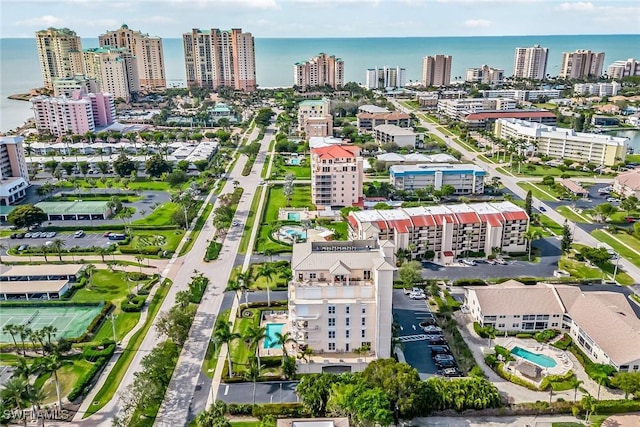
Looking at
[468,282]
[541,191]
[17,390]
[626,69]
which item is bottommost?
[468,282]

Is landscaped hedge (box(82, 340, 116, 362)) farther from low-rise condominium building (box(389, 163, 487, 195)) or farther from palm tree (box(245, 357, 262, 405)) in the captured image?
low-rise condominium building (box(389, 163, 487, 195))

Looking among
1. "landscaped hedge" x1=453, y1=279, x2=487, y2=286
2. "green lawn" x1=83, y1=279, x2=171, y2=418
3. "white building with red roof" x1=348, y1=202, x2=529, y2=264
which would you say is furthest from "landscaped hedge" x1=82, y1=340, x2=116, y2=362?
"landscaped hedge" x1=453, y1=279, x2=487, y2=286

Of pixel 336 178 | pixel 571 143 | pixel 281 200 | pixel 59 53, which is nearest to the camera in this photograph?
pixel 336 178

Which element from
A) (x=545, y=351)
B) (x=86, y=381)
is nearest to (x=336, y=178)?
(x=545, y=351)

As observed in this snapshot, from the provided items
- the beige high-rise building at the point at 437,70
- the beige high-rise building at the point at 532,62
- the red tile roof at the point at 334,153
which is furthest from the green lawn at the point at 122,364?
the beige high-rise building at the point at 532,62

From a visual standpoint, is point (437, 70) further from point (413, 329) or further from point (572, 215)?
point (413, 329)

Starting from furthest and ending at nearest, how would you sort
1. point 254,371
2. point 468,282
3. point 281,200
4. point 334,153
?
point 281,200
point 334,153
point 468,282
point 254,371
